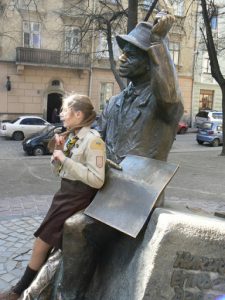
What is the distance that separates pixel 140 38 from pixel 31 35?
2395cm

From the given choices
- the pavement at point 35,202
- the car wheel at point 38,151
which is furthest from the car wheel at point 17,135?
the pavement at point 35,202

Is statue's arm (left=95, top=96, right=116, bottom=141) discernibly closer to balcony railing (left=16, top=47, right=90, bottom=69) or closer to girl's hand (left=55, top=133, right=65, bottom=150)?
girl's hand (left=55, top=133, right=65, bottom=150)

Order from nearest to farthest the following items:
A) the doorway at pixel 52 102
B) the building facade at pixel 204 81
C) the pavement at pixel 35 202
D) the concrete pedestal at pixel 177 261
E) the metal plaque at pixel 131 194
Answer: the concrete pedestal at pixel 177 261 < the metal plaque at pixel 131 194 < the pavement at pixel 35 202 < the doorway at pixel 52 102 < the building facade at pixel 204 81

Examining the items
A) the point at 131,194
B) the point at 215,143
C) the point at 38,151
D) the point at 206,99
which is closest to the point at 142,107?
the point at 131,194

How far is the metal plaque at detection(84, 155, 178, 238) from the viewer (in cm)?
273

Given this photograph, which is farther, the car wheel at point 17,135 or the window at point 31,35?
the window at point 31,35

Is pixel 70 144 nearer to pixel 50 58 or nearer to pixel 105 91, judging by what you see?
pixel 50 58

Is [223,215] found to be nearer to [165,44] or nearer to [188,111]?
[165,44]

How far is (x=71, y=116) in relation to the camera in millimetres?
3053

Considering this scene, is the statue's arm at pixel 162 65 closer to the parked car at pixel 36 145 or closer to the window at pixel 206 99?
the parked car at pixel 36 145

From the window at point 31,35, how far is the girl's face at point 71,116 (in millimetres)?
24091

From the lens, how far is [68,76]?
27.1 m

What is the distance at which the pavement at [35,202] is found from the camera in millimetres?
4605

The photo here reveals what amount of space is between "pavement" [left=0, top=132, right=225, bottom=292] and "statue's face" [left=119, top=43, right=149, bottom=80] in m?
1.23
